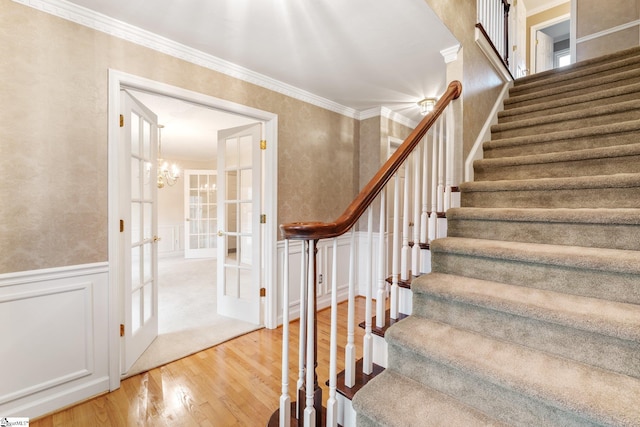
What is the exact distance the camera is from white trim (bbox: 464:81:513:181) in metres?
2.24

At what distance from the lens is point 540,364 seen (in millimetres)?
1055

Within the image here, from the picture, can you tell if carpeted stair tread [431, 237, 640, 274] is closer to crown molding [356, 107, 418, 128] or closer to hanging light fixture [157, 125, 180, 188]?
crown molding [356, 107, 418, 128]

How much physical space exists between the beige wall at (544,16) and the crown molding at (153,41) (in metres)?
5.36

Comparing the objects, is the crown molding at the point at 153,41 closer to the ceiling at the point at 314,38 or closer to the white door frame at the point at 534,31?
the ceiling at the point at 314,38

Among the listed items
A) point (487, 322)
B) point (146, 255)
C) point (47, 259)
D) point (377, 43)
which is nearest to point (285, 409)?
point (487, 322)

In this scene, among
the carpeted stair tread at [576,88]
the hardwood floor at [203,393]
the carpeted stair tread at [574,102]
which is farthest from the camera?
the carpeted stair tread at [576,88]

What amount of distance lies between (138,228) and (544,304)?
8.45 feet

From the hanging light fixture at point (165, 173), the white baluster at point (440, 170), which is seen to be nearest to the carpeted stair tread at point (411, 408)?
the white baluster at point (440, 170)

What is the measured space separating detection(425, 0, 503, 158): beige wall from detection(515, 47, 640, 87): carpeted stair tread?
0.90 meters

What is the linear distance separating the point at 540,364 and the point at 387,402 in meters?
0.59

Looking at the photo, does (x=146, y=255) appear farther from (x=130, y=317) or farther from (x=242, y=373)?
(x=242, y=373)

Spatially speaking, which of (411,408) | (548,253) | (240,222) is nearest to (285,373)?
(411,408)

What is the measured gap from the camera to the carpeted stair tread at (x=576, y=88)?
2.35m

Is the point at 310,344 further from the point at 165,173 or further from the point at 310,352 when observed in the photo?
the point at 165,173
